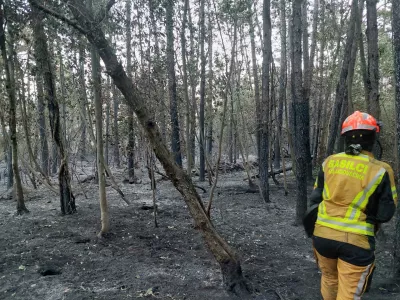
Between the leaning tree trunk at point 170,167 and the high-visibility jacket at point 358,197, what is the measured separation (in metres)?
1.55

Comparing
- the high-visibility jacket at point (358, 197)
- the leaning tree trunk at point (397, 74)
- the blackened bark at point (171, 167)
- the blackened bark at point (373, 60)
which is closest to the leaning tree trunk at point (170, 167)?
the blackened bark at point (171, 167)

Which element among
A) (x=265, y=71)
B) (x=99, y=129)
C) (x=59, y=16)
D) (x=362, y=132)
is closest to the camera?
(x=362, y=132)

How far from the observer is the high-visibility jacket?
2.38 metres

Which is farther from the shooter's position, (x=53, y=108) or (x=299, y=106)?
(x=53, y=108)

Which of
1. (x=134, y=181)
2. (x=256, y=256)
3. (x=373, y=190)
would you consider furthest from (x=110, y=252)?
(x=134, y=181)

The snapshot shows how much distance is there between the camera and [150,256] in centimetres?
531

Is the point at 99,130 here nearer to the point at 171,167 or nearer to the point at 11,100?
the point at 171,167

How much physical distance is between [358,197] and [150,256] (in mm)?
3775

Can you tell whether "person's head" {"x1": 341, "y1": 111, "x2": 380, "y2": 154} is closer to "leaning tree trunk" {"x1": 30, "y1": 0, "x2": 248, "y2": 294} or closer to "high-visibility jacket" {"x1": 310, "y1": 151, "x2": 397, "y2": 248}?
"high-visibility jacket" {"x1": 310, "y1": 151, "x2": 397, "y2": 248}

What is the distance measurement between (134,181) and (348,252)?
11344 mm

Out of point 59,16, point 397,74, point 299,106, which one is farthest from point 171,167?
Result: point 299,106

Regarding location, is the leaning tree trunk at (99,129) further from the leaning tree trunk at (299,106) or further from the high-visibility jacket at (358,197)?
the high-visibility jacket at (358,197)

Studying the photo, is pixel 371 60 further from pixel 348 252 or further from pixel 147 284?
pixel 147 284

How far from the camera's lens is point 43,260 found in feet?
16.8
